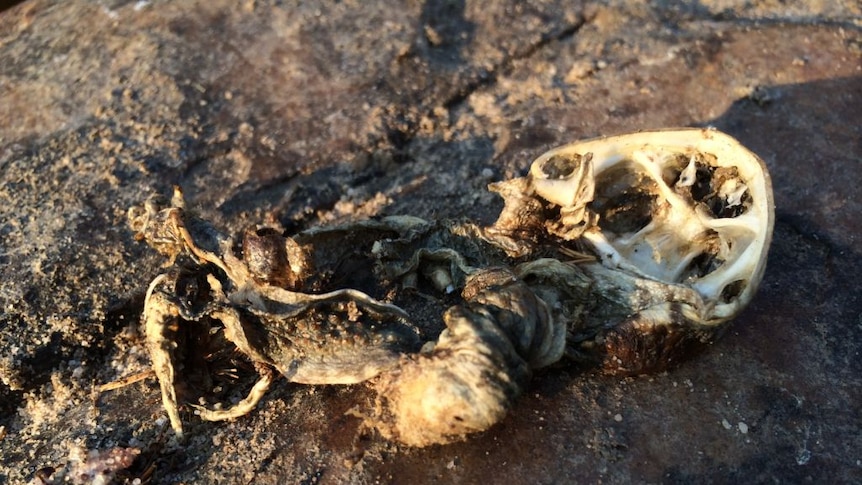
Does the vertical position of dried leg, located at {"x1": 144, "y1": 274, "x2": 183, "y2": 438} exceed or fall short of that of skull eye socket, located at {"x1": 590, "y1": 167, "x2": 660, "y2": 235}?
it exceeds it

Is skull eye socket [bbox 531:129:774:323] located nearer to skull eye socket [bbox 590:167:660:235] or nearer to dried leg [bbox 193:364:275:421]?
skull eye socket [bbox 590:167:660:235]

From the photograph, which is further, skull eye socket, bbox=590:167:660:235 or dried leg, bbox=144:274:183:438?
skull eye socket, bbox=590:167:660:235

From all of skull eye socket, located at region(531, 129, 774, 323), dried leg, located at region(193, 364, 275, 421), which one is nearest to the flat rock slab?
dried leg, located at region(193, 364, 275, 421)

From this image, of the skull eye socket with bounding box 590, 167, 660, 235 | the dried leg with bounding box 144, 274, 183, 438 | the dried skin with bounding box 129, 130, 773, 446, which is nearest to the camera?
the dried skin with bounding box 129, 130, 773, 446

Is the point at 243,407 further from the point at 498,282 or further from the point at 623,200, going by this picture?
the point at 623,200

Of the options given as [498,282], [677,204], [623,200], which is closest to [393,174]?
[623,200]

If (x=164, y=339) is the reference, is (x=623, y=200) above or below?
below

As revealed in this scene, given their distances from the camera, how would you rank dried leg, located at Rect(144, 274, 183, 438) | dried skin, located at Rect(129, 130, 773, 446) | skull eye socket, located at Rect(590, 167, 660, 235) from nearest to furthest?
dried skin, located at Rect(129, 130, 773, 446)
dried leg, located at Rect(144, 274, 183, 438)
skull eye socket, located at Rect(590, 167, 660, 235)

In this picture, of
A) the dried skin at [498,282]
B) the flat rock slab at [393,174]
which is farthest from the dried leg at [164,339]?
the flat rock slab at [393,174]

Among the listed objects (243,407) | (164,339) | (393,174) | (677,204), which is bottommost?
(393,174)
